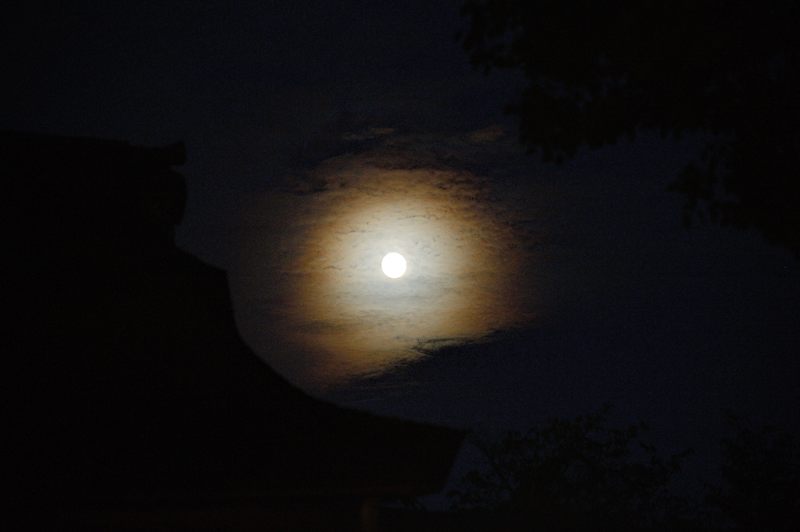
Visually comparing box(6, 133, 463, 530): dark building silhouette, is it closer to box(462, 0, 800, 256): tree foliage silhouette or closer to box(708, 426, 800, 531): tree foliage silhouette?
box(462, 0, 800, 256): tree foliage silhouette

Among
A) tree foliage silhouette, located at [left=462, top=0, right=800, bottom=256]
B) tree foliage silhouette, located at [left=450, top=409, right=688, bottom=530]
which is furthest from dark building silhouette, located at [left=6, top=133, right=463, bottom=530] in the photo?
tree foliage silhouette, located at [left=450, top=409, right=688, bottom=530]

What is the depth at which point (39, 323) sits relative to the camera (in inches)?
274

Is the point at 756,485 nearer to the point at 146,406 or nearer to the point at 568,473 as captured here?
the point at 568,473

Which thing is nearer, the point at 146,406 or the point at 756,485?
the point at 146,406

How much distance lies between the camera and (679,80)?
24.8 feet

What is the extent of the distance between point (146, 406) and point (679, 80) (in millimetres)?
5808

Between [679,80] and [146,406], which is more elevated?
[679,80]

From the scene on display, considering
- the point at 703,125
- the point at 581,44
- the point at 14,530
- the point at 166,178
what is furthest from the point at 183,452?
the point at 703,125

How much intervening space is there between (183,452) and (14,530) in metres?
1.27

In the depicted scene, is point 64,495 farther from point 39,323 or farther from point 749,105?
point 749,105

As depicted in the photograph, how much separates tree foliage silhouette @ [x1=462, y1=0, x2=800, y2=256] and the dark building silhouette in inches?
148

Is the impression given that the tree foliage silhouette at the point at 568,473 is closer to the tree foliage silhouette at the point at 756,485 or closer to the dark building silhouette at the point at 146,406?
the tree foliage silhouette at the point at 756,485

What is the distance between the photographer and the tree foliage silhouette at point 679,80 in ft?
22.7

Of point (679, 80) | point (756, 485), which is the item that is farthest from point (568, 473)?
point (679, 80)
